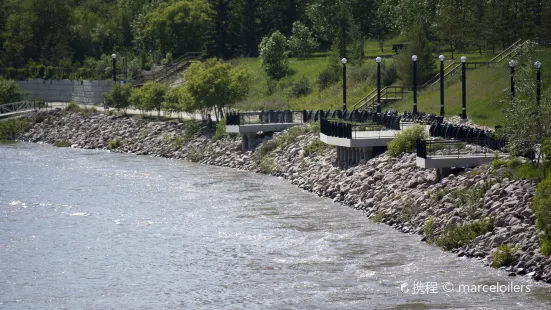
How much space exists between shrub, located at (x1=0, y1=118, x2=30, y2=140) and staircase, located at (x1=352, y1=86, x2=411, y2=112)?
1104 inches

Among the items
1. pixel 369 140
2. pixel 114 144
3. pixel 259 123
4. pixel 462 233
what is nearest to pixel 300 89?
pixel 114 144

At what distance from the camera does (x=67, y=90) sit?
344 ft

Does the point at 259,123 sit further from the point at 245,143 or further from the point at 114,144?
the point at 114,144

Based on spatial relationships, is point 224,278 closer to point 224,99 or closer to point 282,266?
point 282,266

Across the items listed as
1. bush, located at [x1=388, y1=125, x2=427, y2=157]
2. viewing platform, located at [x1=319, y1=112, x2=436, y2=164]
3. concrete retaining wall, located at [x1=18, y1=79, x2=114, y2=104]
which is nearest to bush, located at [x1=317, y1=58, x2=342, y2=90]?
concrete retaining wall, located at [x1=18, y1=79, x2=114, y2=104]

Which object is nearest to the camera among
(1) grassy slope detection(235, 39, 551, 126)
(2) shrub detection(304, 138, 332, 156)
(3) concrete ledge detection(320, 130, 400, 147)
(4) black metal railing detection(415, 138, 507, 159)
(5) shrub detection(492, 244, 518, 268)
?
(5) shrub detection(492, 244, 518, 268)

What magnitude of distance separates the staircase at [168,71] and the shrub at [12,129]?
12978 millimetres

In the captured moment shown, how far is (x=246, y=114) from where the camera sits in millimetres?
72188

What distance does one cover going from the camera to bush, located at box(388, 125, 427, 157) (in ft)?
175

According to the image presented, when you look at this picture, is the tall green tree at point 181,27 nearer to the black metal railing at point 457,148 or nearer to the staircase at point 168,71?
the staircase at point 168,71

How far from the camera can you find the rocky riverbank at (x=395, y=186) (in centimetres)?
3959

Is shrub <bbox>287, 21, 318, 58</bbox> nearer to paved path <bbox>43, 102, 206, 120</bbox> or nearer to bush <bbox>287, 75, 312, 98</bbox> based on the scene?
bush <bbox>287, 75, 312, 98</bbox>

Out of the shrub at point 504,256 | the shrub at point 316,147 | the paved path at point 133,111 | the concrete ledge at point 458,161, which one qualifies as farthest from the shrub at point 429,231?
the paved path at point 133,111

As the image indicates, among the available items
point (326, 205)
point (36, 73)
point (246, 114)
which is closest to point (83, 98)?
point (36, 73)
